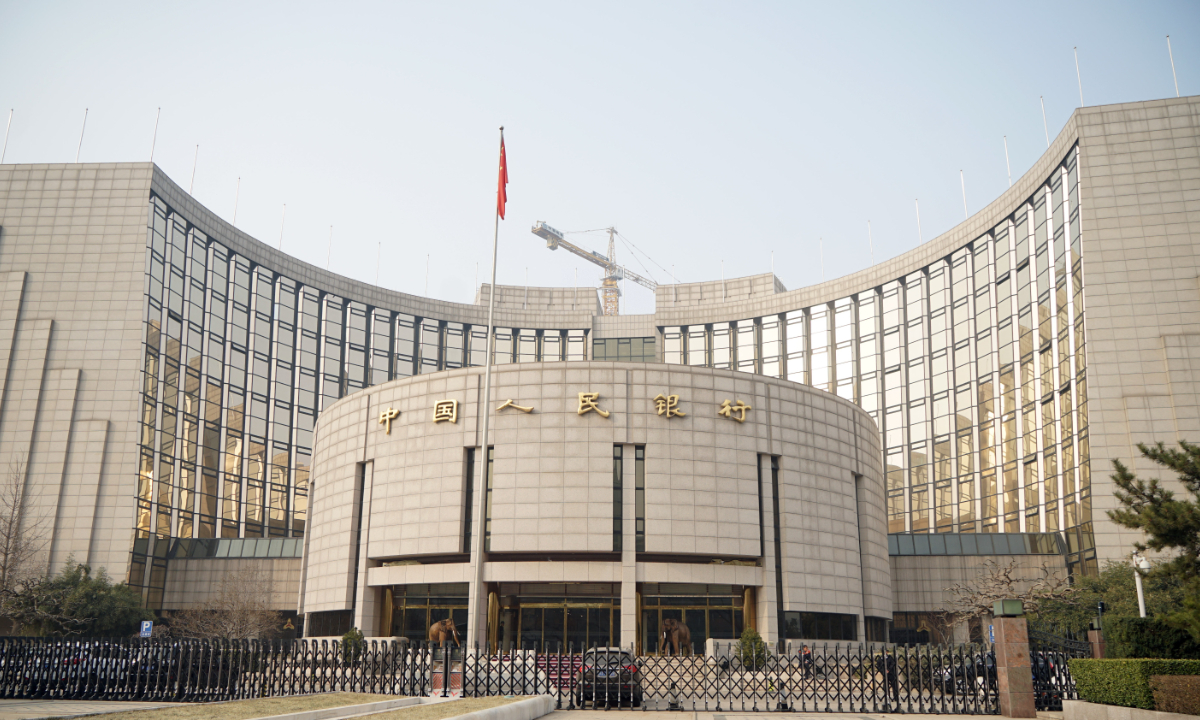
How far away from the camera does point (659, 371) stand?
50875mm

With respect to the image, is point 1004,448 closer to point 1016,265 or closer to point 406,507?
point 1016,265

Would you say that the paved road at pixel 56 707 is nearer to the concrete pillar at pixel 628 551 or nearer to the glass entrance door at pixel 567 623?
the glass entrance door at pixel 567 623

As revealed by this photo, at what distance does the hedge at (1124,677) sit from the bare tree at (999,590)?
32.5 metres

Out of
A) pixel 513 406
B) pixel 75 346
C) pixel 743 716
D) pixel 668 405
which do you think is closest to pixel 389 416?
pixel 513 406

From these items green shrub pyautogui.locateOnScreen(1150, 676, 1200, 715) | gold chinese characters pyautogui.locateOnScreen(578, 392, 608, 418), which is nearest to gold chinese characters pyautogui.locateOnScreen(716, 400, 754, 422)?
gold chinese characters pyautogui.locateOnScreen(578, 392, 608, 418)

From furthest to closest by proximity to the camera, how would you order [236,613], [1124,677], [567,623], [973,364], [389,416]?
[973,364] → [236,613] → [389,416] → [567,623] → [1124,677]

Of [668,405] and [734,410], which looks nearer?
[668,405]

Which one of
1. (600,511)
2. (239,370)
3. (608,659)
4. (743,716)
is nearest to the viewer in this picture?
(743,716)

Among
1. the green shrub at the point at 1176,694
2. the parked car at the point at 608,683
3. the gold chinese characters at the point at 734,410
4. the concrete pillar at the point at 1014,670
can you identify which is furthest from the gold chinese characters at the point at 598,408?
the green shrub at the point at 1176,694

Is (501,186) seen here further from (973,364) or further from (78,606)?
(973,364)

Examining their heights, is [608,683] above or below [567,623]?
below

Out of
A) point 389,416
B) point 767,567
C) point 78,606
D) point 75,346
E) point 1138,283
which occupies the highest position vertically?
point 1138,283

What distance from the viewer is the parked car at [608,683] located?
27641mm

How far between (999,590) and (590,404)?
3053 centimetres
